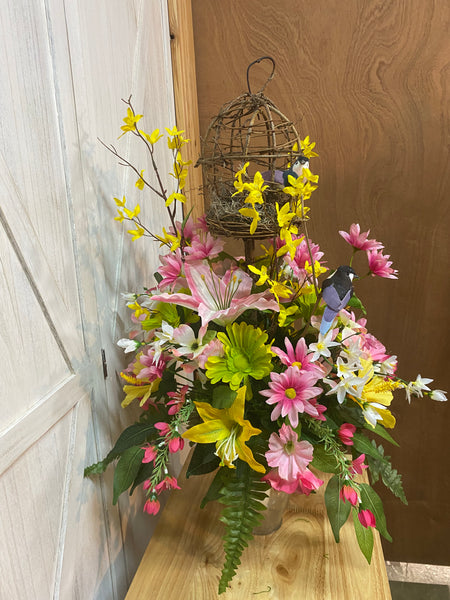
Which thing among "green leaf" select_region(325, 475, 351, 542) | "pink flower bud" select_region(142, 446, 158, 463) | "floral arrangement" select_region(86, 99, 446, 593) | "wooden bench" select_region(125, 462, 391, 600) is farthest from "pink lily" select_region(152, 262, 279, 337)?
"wooden bench" select_region(125, 462, 391, 600)

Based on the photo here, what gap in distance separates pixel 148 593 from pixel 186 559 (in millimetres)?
91

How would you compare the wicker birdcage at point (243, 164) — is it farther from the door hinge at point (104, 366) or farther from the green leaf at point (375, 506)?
the green leaf at point (375, 506)

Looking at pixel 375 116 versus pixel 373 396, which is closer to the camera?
pixel 373 396

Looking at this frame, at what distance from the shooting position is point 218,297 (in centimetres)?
80

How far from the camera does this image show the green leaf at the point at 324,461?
2.57 ft

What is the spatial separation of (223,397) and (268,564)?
1.17ft

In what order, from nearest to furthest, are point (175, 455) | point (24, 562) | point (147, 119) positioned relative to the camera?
point (24, 562) → point (147, 119) → point (175, 455)

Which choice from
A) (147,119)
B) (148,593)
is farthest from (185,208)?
(148,593)

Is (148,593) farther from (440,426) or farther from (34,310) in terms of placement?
(440,426)

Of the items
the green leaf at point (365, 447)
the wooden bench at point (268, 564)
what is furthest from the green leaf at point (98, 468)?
the green leaf at point (365, 447)

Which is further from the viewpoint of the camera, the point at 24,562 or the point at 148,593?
the point at 148,593

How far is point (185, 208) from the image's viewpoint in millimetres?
1440

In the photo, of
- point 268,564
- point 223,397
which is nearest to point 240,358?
point 223,397

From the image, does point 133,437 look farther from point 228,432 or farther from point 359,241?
point 359,241
